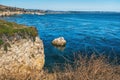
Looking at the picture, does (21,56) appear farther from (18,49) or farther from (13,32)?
(13,32)

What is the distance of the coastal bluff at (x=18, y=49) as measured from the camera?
20.9 metres

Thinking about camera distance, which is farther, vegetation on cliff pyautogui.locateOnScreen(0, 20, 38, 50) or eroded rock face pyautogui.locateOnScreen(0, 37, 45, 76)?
vegetation on cliff pyautogui.locateOnScreen(0, 20, 38, 50)

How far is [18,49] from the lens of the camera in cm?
2186

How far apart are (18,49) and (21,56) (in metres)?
0.72

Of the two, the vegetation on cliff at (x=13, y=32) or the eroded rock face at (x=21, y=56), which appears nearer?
the eroded rock face at (x=21, y=56)

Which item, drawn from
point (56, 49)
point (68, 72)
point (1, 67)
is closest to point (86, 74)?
point (68, 72)

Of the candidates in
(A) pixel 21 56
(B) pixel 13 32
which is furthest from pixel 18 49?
(B) pixel 13 32

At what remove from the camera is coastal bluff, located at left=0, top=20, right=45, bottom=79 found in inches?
822

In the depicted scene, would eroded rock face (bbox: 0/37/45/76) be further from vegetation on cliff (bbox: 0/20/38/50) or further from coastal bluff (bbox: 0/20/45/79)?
vegetation on cliff (bbox: 0/20/38/50)

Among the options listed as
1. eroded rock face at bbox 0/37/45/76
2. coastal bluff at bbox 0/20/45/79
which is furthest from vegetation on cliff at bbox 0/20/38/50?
eroded rock face at bbox 0/37/45/76

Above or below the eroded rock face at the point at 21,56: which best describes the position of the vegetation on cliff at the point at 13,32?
above

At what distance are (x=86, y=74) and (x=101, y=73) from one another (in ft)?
2.17

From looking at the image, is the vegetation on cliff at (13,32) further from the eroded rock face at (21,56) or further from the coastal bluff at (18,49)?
the eroded rock face at (21,56)

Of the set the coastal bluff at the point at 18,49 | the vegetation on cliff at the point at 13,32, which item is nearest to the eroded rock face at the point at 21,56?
the coastal bluff at the point at 18,49
